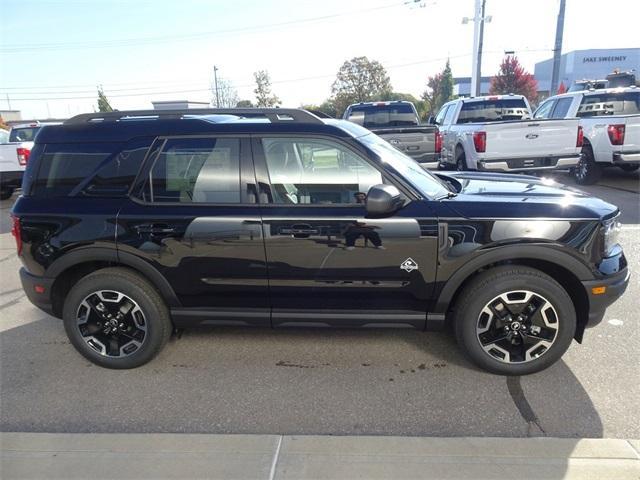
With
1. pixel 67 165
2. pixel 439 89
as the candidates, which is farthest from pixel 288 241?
pixel 439 89

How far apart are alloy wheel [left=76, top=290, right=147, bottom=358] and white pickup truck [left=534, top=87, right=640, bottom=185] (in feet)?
31.9

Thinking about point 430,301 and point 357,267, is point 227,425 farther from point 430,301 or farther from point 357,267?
point 430,301

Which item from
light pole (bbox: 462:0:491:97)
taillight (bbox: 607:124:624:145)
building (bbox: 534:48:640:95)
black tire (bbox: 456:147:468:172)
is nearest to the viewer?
taillight (bbox: 607:124:624:145)

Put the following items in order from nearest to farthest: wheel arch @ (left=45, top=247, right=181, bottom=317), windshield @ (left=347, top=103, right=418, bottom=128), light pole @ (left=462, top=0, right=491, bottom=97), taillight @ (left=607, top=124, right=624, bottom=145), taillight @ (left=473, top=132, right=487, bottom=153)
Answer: wheel arch @ (left=45, top=247, right=181, bottom=317) < taillight @ (left=473, top=132, right=487, bottom=153) < taillight @ (left=607, top=124, right=624, bottom=145) < windshield @ (left=347, top=103, right=418, bottom=128) < light pole @ (left=462, top=0, right=491, bottom=97)

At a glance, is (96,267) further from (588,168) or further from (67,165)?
(588,168)

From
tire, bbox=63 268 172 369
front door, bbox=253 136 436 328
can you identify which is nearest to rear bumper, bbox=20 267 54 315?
tire, bbox=63 268 172 369

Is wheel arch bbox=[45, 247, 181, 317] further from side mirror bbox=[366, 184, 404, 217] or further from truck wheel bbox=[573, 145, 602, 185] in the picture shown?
truck wheel bbox=[573, 145, 602, 185]

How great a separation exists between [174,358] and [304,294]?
4.01 feet

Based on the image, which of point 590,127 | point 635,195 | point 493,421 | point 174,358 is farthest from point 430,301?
point 590,127

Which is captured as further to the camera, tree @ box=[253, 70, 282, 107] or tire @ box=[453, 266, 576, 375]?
tree @ box=[253, 70, 282, 107]

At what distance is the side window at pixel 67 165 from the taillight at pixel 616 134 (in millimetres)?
9618

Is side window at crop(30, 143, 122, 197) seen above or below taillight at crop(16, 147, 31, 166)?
above

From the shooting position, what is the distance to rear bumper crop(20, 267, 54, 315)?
3.46 metres

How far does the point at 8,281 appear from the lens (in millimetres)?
5672
